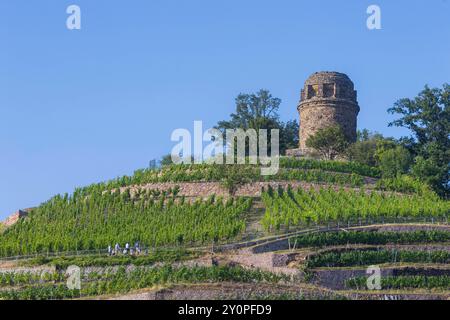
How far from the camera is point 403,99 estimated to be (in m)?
59.4

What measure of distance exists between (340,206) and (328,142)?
13.5m

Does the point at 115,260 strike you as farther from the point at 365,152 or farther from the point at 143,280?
the point at 365,152

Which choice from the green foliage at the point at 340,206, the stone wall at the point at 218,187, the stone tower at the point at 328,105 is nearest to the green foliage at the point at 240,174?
the stone wall at the point at 218,187

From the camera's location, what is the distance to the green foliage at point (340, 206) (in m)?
44.1

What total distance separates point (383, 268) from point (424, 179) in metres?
14.2

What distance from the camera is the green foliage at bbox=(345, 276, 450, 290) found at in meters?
37.1

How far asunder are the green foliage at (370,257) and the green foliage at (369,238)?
1.05m

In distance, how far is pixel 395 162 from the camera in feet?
182

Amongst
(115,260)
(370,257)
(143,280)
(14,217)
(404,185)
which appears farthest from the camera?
(404,185)

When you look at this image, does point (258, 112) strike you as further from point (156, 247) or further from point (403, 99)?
point (156, 247)

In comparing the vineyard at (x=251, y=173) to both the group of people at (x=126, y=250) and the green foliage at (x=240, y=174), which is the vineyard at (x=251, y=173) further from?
the group of people at (x=126, y=250)

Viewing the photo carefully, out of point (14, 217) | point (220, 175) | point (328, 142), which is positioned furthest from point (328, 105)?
point (14, 217)

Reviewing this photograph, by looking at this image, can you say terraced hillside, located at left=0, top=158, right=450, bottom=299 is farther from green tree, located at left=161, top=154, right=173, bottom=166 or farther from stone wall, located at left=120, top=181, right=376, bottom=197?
green tree, located at left=161, top=154, right=173, bottom=166
